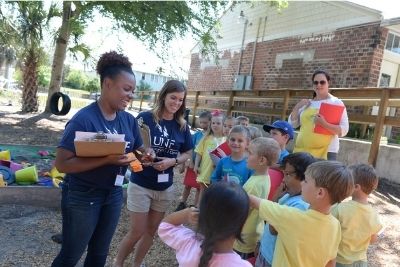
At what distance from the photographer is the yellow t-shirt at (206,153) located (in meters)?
4.80

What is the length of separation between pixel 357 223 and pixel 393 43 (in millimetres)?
9448

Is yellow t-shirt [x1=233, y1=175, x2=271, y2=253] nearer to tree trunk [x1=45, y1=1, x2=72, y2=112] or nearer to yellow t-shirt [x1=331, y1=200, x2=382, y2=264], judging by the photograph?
yellow t-shirt [x1=331, y1=200, x2=382, y2=264]

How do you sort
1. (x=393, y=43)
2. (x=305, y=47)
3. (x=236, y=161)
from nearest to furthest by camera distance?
1. (x=236, y=161)
2. (x=393, y=43)
3. (x=305, y=47)

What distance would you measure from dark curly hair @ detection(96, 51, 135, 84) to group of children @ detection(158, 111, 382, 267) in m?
0.99

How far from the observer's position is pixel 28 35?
13.4m

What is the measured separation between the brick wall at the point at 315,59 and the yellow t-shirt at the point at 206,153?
6731 millimetres

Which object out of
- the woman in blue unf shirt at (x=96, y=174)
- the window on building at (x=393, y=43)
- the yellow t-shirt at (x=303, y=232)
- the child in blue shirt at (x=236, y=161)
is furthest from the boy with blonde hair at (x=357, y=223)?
the window on building at (x=393, y=43)

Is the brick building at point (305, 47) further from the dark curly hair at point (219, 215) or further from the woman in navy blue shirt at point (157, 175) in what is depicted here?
the dark curly hair at point (219, 215)

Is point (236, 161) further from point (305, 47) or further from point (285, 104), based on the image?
point (305, 47)

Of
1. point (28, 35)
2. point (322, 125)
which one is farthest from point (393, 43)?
point (28, 35)

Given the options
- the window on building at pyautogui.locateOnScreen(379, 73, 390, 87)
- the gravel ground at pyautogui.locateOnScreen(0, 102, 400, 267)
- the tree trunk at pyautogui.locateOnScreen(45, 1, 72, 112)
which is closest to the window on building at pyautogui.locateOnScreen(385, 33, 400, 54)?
the window on building at pyautogui.locateOnScreen(379, 73, 390, 87)

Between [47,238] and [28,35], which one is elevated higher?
[28,35]

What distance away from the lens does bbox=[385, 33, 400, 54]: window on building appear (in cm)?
1045

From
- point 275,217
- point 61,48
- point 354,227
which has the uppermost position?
point 61,48
